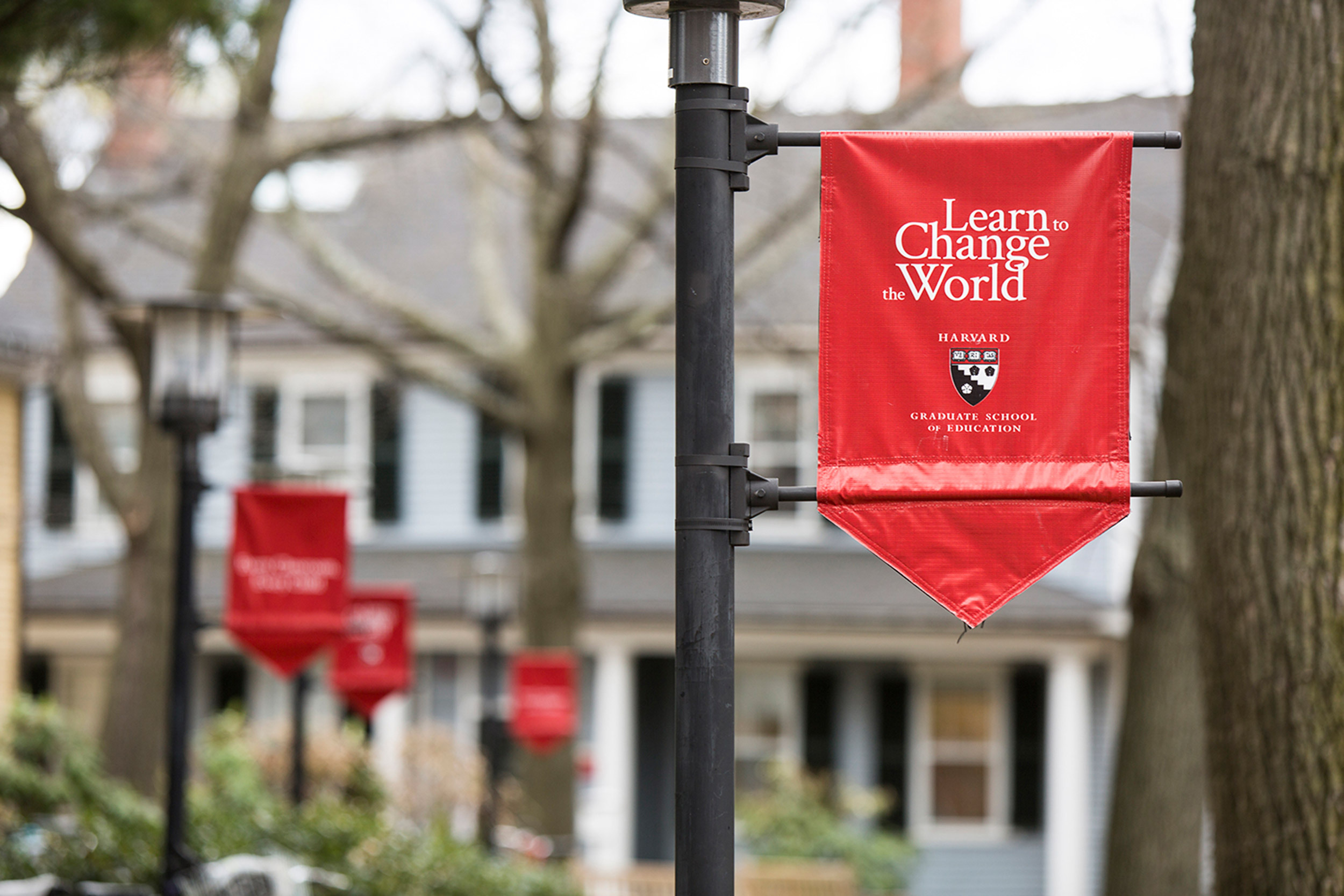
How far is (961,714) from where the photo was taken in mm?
20750

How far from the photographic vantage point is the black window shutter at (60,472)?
21406 millimetres

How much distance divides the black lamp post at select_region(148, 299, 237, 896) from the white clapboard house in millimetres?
11149

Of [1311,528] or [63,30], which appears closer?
[1311,528]

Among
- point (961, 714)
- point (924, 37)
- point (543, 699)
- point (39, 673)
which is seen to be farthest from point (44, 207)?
point (961, 714)

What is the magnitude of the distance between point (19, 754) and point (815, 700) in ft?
41.3

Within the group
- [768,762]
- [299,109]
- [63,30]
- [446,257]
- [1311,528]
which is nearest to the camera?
[1311,528]

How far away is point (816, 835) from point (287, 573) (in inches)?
390

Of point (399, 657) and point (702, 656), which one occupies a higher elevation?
point (702, 656)

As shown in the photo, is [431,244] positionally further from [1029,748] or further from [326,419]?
[1029,748]

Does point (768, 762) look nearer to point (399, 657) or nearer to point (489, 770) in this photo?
point (489, 770)

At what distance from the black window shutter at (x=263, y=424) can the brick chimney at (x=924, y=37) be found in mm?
9236

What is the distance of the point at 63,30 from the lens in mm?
7176

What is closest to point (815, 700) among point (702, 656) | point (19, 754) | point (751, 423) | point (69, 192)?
point (751, 423)

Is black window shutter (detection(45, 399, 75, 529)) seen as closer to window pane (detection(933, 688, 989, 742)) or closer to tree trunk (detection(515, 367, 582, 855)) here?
tree trunk (detection(515, 367, 582, 855))
